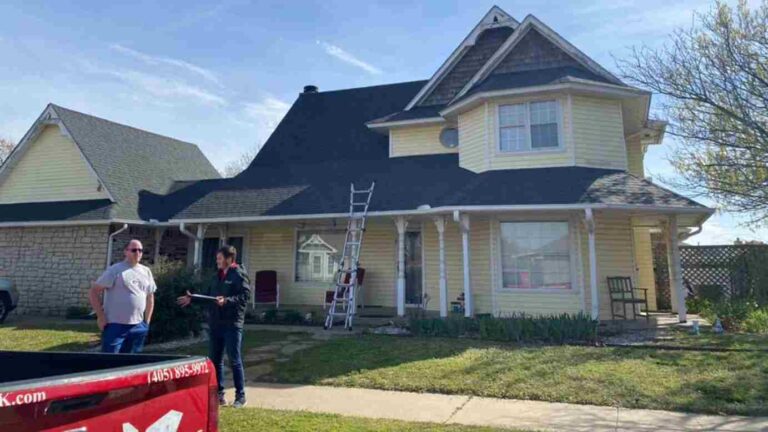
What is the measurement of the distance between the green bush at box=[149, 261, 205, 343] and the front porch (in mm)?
3467

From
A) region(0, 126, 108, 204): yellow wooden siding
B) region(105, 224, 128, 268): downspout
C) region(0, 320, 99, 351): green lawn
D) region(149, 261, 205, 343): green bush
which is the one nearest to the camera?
region(0, 320, 99, 351): green lawn

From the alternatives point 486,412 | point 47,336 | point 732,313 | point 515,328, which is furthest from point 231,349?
point 732,313

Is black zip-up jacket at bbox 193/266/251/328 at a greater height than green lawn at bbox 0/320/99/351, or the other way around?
black zip-up jacket at bbox 193/266/251/328

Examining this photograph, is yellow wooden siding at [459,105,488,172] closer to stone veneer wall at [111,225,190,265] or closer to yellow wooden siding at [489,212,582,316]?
yellow wooden siding at [489,212,582,316]

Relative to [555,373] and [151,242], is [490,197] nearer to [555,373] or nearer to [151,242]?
[555,373]

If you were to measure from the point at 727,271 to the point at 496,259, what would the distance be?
22.3 feet

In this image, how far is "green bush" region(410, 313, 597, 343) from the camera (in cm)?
829

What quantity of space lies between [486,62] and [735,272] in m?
8.85

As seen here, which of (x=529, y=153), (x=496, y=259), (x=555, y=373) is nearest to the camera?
(x=555, y=373)

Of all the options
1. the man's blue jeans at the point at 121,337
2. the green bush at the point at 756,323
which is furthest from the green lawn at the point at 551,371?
the man's blue jeans at the point at 121,337

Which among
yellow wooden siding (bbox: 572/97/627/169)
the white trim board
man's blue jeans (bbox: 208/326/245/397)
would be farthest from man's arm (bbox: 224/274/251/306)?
the white trim board

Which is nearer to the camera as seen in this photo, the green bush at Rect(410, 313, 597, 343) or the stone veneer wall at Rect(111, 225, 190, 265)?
the green bush at Rect(410, 313, 597, 343)

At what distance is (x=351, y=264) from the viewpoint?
1148cm

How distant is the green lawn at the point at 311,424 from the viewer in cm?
438
